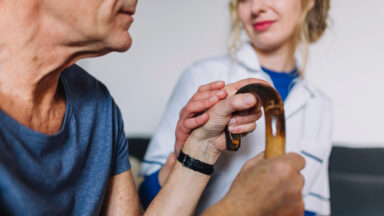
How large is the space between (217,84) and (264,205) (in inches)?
13.8

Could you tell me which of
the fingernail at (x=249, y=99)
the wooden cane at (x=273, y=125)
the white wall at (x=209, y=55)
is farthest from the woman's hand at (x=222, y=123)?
the white wall at (x=209, y=55)

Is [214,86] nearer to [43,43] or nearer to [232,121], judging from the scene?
[232,121]

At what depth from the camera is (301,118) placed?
1301mm

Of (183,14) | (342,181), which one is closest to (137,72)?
(183,14)

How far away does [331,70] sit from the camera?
6.44 feet

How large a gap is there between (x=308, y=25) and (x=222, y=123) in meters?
0.80

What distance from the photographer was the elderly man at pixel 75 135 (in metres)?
0.58

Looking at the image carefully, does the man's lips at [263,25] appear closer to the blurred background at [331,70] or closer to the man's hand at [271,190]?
the blurred background at [331,70]

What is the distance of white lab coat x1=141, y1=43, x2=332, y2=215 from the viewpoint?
3.74 ft

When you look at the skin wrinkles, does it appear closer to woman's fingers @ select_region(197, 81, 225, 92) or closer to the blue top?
woman's fingers @ select_region(197, 81, 225, 92)

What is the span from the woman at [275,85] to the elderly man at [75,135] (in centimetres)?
27

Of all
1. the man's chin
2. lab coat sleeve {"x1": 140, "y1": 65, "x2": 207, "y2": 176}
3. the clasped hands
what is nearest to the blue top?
lab coat sleeve {"x1": 140, "y1": 65, "x2": 207, "y2": 176}

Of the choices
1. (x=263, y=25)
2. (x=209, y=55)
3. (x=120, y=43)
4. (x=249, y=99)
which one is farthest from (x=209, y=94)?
(x=209, y=55)

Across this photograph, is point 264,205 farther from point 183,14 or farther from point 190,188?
point 183,14
